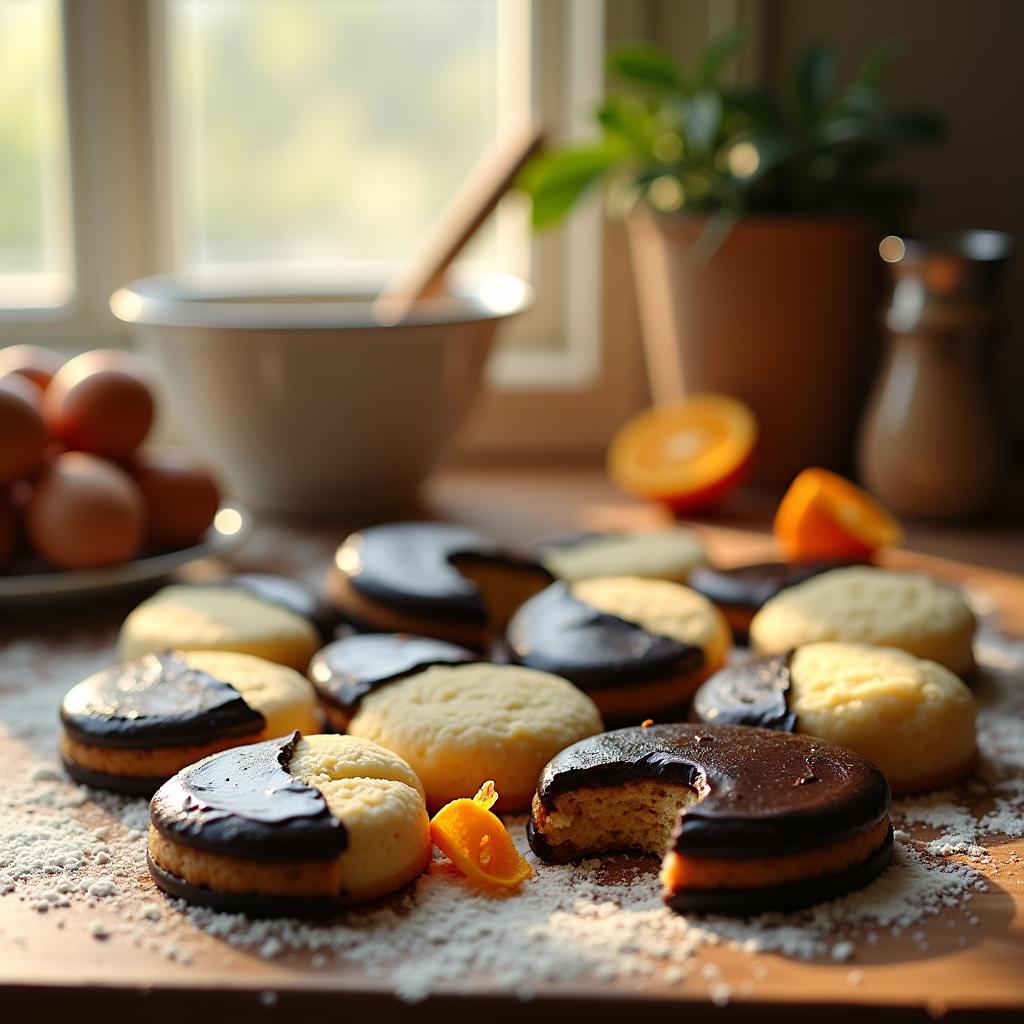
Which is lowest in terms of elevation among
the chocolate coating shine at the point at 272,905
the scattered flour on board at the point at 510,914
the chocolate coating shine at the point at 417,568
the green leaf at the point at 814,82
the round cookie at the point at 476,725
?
the scattered flour on board at the point at 510,914

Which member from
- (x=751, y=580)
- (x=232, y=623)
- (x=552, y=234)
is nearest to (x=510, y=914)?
(x=232, y=623)

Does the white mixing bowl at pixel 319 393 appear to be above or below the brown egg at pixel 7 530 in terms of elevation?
above

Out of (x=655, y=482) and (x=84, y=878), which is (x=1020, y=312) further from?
(x=84, y=878)

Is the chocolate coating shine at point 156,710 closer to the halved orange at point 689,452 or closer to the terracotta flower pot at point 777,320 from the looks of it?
the halved orange at point 689,452

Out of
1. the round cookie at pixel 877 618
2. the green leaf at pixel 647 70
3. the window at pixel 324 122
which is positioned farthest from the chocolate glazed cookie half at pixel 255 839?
the window at pixel 324 122

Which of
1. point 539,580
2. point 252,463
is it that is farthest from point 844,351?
point 252,463

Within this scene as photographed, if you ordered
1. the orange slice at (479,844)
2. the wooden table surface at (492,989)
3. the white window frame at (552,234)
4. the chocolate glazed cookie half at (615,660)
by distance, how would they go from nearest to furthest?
the wooden table surface at (492,989) < the orange slice at (479,844) < the chocolate glazed cookie half at (615,660) < the white window frame at (552,234)
